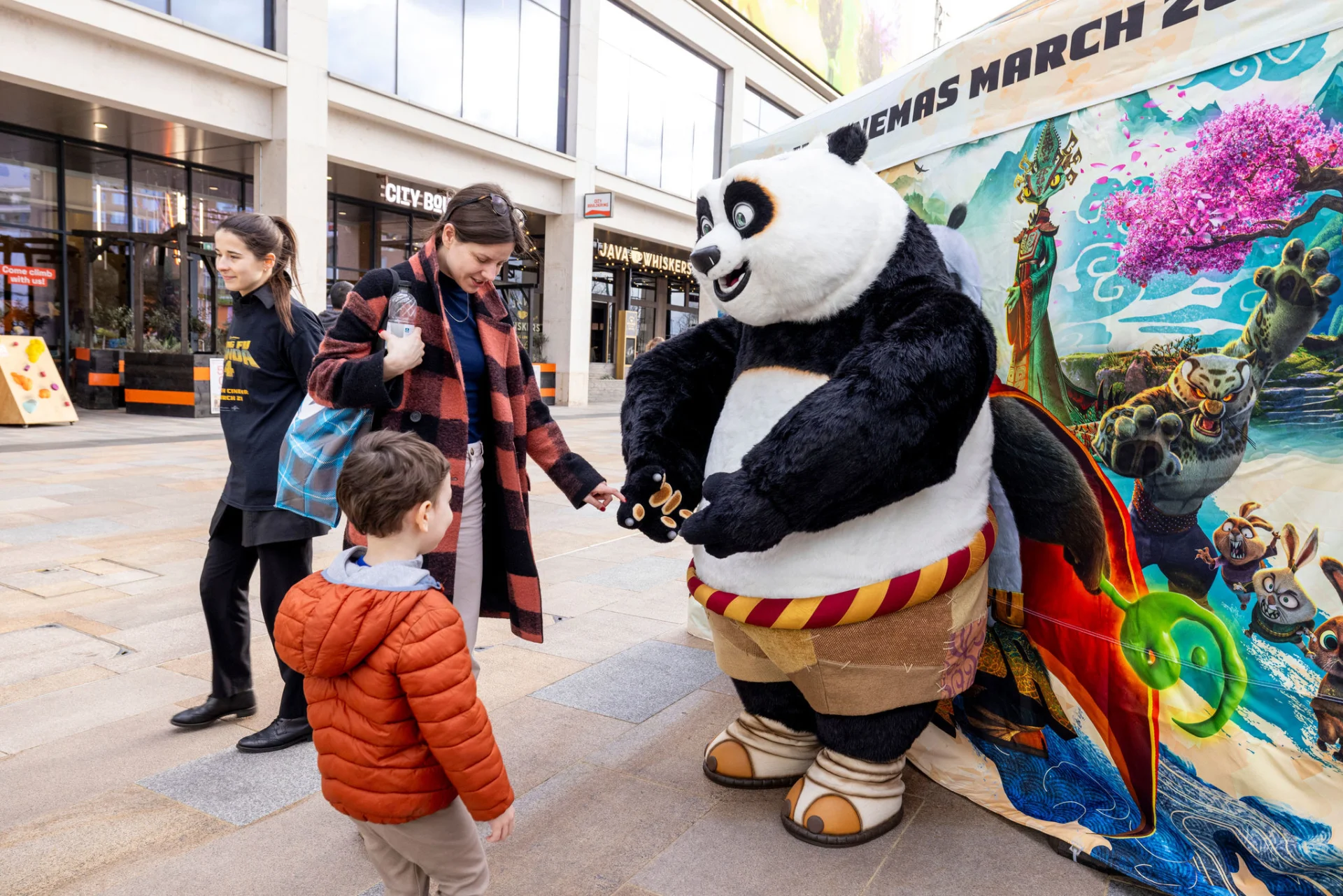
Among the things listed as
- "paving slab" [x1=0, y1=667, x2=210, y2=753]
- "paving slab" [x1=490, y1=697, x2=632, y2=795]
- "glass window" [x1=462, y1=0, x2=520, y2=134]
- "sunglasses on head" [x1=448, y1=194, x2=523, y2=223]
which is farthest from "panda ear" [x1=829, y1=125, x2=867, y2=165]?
"glass window" [x1=462, y1=0, x2=520, y2=134]

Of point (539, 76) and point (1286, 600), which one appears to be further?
point (539, 76)

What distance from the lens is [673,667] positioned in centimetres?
389

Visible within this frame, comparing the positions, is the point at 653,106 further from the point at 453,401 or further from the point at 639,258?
the point at 453,401

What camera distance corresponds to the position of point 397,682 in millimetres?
1727

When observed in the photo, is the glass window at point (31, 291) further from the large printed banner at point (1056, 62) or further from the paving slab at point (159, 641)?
the large printed banner at point (1056, 62)

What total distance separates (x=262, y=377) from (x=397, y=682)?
68.6 inches

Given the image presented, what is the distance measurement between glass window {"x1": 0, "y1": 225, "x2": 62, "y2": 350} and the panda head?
16.9 meters

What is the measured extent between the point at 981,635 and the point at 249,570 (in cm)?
238

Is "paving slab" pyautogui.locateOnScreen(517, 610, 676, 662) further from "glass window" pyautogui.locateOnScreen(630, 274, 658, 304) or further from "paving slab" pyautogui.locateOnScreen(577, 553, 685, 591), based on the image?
"glass window" pyautogui.locateOnScreen(630, 274, 658, 304)

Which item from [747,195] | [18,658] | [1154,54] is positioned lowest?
[18,658]

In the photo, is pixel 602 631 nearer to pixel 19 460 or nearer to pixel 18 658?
pixel 18 658

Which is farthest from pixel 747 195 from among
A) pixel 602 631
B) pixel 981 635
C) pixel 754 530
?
pixel 602 631

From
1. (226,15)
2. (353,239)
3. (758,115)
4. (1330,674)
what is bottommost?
(1330,674)


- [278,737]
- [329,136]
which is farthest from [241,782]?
[329,136]
